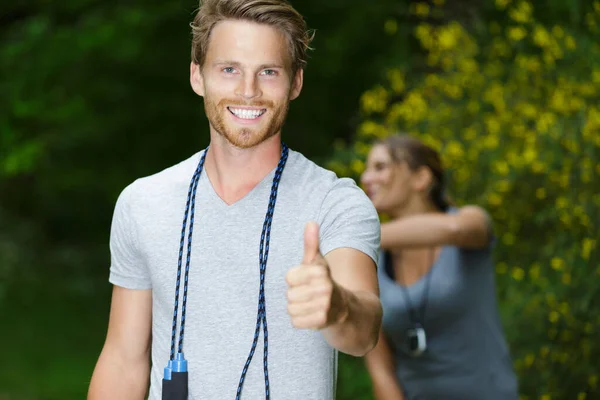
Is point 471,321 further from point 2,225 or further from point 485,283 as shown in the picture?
point 2,225

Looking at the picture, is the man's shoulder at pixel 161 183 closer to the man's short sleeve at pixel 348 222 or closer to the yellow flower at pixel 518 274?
the man's short sleeve at pixel 348 222

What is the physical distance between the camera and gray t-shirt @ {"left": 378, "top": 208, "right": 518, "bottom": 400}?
413 cm

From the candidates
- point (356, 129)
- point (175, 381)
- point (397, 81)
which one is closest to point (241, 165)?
point (175, 381)

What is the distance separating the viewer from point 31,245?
1845 centimetres

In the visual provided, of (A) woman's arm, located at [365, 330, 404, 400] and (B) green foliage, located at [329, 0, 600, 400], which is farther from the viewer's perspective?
(B) green foliage, located at [329, 0, 600, 400]

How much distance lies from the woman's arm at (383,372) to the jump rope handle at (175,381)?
1.69 meters

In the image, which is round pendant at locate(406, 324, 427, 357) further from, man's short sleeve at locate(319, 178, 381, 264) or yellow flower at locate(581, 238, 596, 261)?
yellow flower at locate(581, 238, 596, 261)

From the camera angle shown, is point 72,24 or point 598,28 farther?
point 72,24

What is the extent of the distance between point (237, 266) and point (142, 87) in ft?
33.0

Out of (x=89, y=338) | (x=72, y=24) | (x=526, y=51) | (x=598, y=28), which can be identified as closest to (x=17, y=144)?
(x=72, y=24)

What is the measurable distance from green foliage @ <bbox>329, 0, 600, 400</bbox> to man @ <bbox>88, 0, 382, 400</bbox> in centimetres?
341

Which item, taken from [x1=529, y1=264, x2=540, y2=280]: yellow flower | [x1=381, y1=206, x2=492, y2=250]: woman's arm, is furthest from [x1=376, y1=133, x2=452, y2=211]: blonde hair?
[x1=529, y1=264, x2=540, y2=280]: yellow flower

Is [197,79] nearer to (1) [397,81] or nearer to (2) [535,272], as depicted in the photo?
(2) [535,272]

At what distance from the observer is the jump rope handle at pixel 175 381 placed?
2441mm
